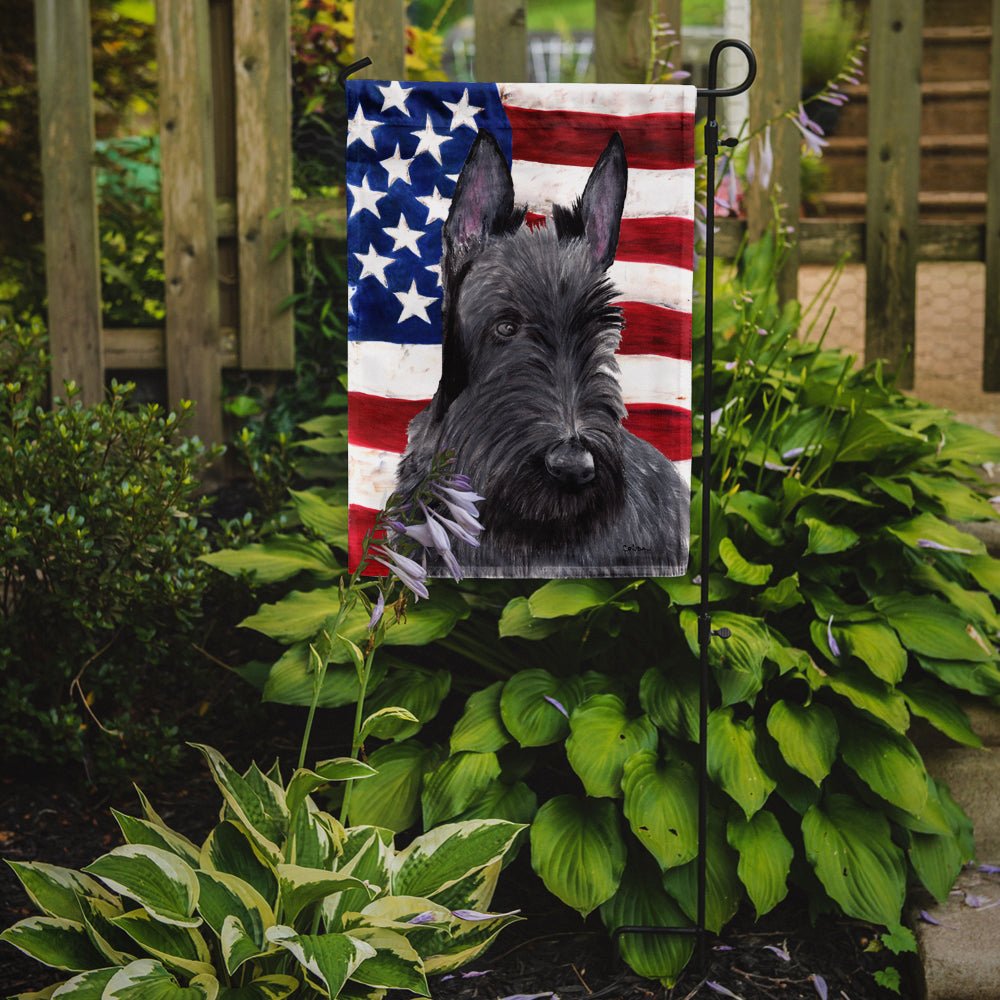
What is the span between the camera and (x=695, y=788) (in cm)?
204

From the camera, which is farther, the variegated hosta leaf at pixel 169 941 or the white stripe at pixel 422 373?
the white stripe at pixel 422 373

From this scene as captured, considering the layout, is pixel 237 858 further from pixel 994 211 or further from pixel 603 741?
pixel 994 211

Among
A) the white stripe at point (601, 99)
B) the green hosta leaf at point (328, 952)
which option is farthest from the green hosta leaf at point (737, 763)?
the white stripe at point (601, 99)

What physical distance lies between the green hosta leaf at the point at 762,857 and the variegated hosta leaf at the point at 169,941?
1.00 metres

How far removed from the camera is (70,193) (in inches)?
135

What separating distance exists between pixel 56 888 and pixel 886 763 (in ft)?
5.16

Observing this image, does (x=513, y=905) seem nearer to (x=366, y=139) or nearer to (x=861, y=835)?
(x=861, y=835)

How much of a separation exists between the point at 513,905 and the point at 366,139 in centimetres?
161

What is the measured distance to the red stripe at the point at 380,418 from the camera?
6.50 feet

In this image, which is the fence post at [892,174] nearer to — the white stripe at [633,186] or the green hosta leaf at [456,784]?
the white stripe at [633,186]

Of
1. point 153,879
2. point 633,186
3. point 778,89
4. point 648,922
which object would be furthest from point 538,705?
point 778,89

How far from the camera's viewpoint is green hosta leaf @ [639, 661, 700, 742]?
6.82 ft

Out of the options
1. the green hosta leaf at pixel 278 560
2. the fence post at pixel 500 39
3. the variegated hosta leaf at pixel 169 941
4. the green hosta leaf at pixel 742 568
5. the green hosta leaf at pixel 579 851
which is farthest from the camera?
the fence post at pixel 500 39

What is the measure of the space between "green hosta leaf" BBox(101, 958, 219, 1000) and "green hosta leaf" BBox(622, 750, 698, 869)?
82 centimetres
